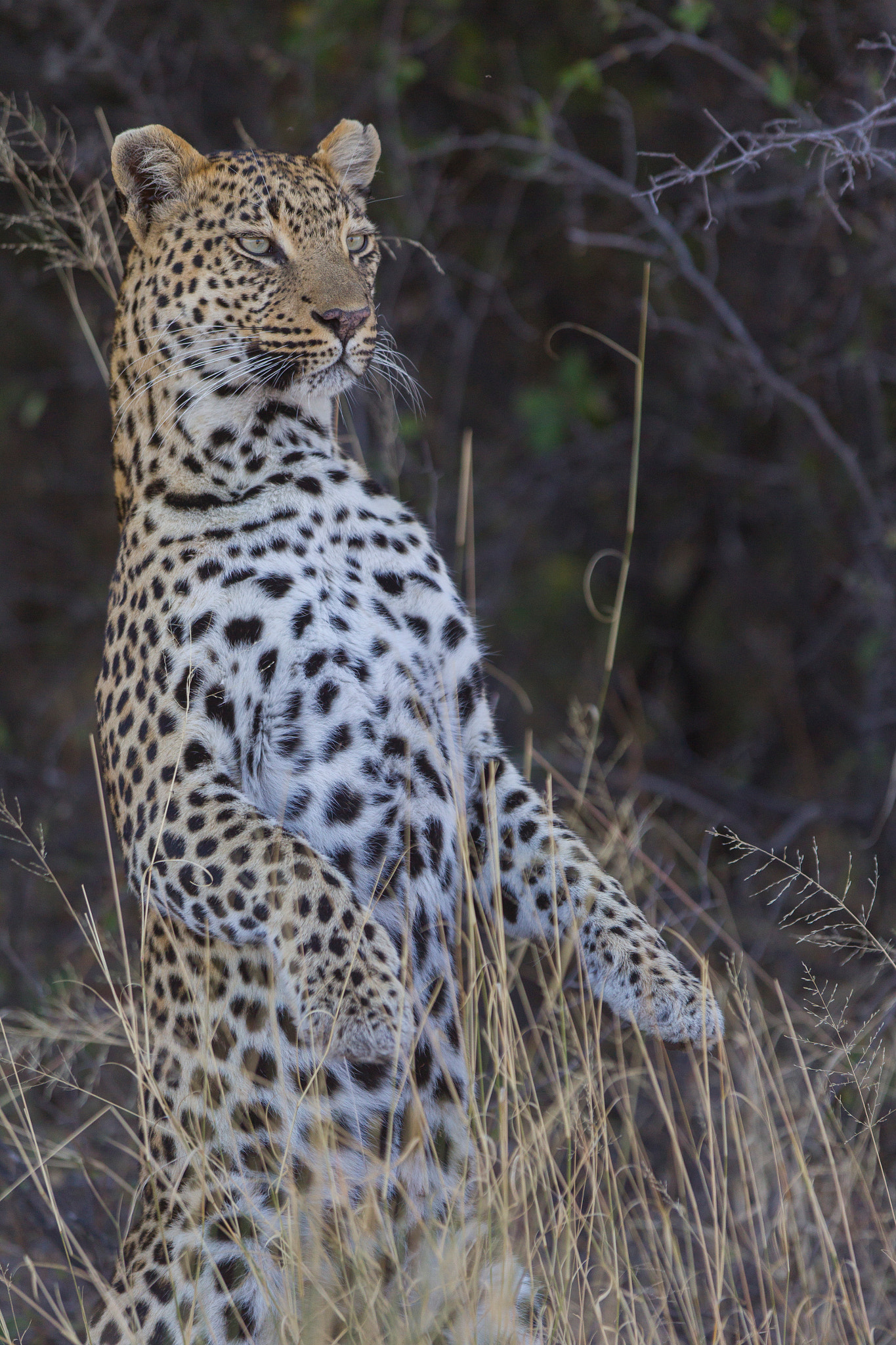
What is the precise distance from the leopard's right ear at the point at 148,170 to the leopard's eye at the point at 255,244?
0.22 metres

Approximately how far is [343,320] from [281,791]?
1.03 metres

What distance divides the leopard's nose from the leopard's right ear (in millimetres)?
530

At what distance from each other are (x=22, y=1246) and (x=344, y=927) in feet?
6.04

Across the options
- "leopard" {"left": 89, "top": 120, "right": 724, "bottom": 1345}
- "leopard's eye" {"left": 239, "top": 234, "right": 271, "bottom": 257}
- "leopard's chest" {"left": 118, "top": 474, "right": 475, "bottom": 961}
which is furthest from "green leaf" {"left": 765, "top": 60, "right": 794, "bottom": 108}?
"leopard's chest" {"left": 118, "top": 474, "right": 475, "bottom": 961}

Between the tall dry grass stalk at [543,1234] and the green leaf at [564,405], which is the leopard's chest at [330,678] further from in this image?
the green leaf at [564,405]

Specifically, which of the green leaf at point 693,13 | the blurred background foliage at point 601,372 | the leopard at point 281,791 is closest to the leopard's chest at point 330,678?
the leopard at point 281,791

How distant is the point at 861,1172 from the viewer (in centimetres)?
297

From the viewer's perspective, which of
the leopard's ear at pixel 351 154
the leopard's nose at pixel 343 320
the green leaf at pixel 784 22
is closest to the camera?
the leopard's nose at pixel 343 320

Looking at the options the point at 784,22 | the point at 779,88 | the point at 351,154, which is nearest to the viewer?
the point at 351,154

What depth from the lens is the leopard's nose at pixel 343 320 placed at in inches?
128

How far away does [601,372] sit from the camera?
26.0 ft

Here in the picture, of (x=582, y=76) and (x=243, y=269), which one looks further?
(x=582, y=76)

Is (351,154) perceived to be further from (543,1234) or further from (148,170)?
(543,1234)

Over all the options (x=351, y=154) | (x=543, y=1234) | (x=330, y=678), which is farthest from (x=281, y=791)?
(x=351, y=154)
